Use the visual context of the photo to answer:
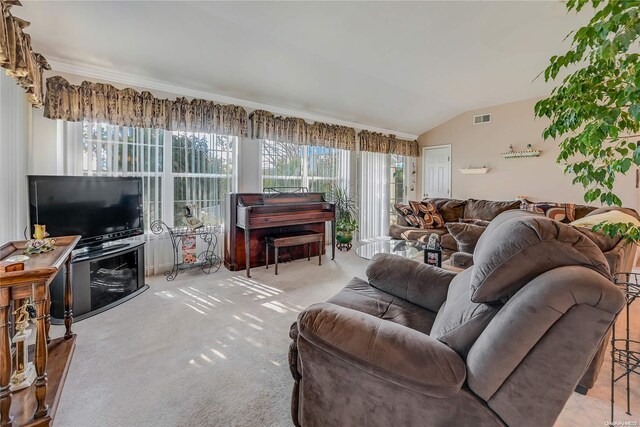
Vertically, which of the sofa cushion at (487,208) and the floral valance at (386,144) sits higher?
the floral valance at (386,144)

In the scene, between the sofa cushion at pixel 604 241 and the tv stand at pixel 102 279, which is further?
the tv stand at pixel 102 279

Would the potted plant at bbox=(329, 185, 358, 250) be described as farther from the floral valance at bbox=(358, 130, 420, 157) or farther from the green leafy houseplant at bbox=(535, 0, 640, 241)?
the green leafy houseplant at bbox=(535, 0, 640, 241)

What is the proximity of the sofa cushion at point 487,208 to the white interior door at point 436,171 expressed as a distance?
1679mm

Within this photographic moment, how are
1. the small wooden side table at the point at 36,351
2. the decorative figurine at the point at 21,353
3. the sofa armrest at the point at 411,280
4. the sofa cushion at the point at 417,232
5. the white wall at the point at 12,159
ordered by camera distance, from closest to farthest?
the small wooden side table at the point at 36,351
the decorative figurine at the point at 21,353
the sofa armrest at the point at 411,280
the white wall at the point at 12,159
the sofa cushion at the point at 417,232

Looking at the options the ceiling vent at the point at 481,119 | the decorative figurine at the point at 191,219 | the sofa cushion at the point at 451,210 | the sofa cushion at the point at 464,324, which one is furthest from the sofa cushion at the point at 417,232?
the sofa cushion at the point at 464,324

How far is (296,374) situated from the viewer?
1.33m

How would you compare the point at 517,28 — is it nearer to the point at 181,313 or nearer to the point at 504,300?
the point at 504,300

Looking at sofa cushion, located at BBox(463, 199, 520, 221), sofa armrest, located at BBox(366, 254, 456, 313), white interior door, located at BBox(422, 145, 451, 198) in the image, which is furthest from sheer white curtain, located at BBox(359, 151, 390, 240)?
sofa armrest, located at BBox(366, 254, 456, 313)

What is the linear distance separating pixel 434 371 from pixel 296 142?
4273 mm

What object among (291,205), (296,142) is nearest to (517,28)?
(296,142)

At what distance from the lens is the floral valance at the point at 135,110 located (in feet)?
9.61

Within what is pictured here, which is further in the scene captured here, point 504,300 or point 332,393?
point 332,393

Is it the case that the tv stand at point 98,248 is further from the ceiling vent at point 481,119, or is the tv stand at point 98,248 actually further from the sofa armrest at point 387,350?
the ceiling vent at point 481,119

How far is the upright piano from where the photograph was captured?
3793mm
